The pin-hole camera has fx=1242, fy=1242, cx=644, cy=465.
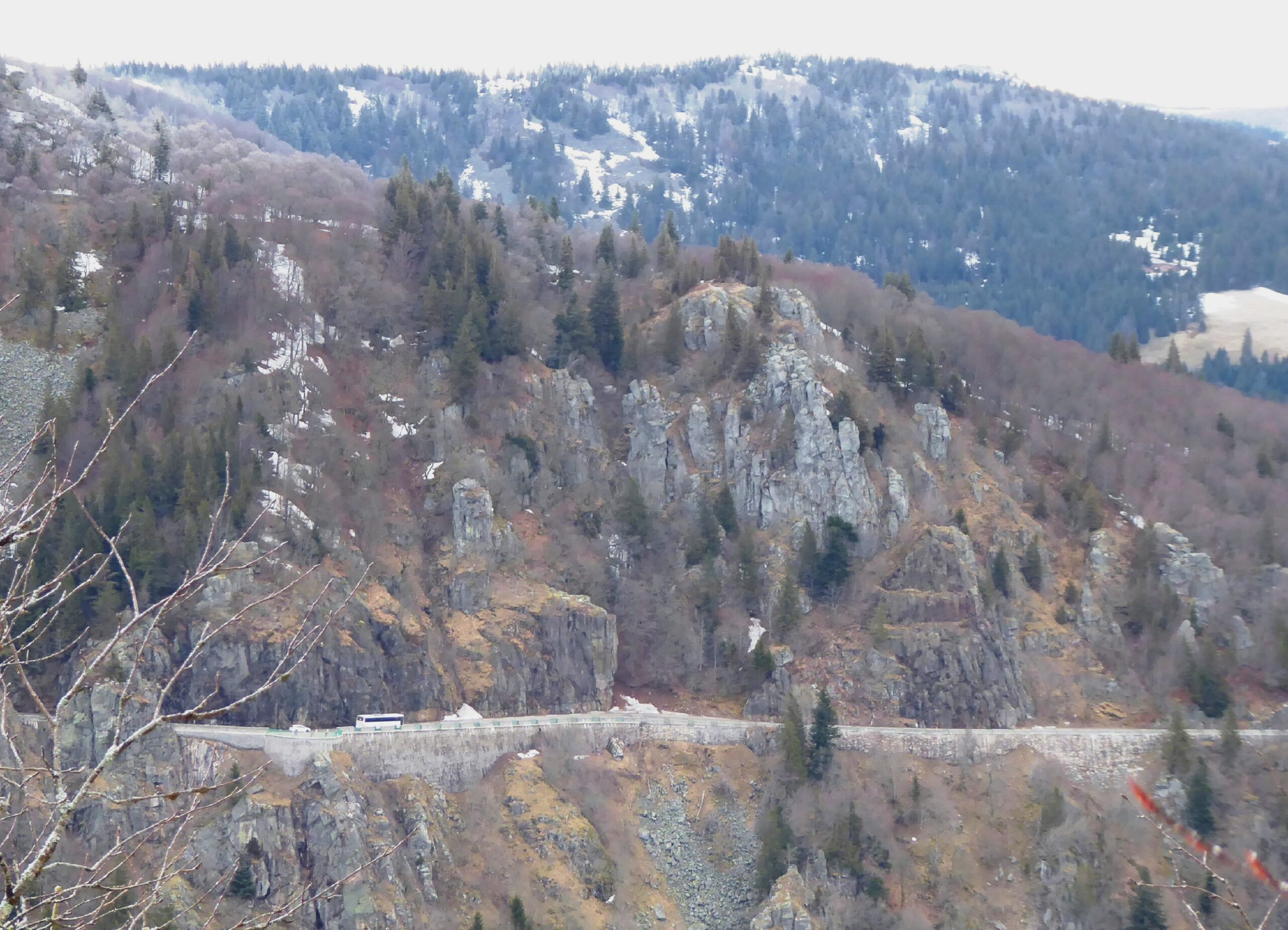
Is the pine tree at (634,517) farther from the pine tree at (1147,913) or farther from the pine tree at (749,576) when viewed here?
the pine tree at (1147,913)

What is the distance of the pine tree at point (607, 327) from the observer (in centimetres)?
6981

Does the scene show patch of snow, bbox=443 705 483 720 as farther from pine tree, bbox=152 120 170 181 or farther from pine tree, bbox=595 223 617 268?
pine tree, bbox=152 120 170 181

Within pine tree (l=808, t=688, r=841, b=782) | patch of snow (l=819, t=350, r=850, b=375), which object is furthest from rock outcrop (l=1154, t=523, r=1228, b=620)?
pine tree (l=808, t=688, r=841, b=782)

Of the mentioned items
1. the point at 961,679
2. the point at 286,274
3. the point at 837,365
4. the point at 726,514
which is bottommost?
the point at 961,679

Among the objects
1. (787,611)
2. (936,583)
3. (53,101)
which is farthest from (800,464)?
(53,101)

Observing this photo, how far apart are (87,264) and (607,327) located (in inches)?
1090

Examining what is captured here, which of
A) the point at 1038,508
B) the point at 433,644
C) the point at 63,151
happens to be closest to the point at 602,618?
the point at 433,644

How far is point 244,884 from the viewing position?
134ft

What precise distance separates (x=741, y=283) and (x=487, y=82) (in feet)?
416

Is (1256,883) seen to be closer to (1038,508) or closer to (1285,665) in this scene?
(1285,665)

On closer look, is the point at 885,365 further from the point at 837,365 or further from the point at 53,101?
the point at 53,101

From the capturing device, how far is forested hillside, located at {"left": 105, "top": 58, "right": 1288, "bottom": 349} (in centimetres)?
14700

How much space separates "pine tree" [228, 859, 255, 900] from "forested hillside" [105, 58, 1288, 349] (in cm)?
10952

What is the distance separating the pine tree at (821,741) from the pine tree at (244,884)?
22.3m
